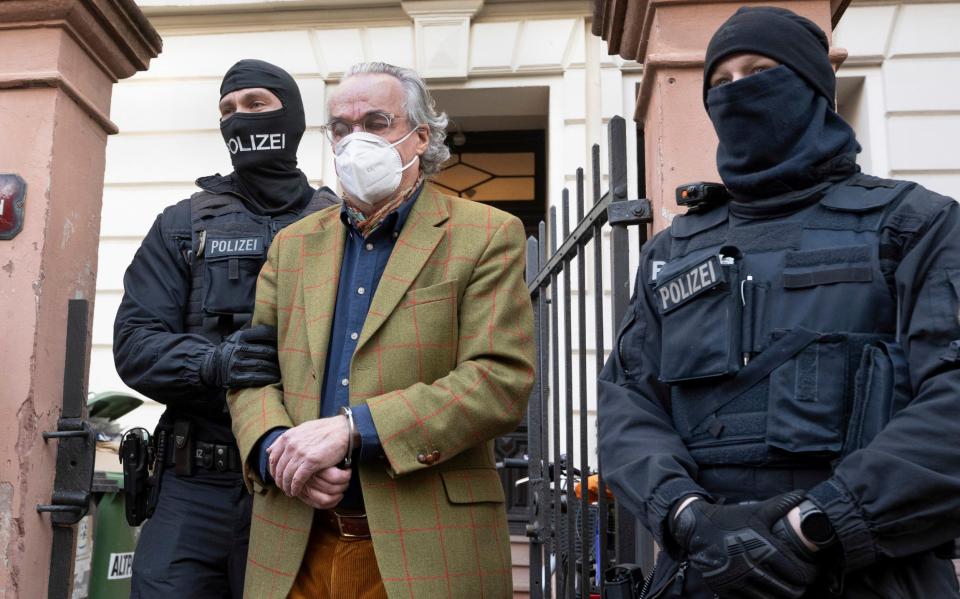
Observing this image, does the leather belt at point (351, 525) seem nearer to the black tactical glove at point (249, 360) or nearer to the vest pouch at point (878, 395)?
the black tactical glove at point (249, 360)

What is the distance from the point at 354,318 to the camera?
2379 millimetres

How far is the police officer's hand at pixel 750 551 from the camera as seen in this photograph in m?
1.64

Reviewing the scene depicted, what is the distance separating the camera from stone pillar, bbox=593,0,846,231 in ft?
9.43

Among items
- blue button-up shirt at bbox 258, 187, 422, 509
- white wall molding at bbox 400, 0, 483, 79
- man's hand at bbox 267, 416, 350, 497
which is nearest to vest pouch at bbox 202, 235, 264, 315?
blue button-up shirt at bbox 258, 187, 422, 509

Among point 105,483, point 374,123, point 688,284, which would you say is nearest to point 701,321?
point 688,284

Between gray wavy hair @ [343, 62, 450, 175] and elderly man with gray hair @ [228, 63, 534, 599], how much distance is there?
38mm

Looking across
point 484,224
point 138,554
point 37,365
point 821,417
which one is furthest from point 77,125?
point 821,417

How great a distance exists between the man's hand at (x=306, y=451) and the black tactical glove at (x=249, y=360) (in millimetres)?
328

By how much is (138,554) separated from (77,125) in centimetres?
177

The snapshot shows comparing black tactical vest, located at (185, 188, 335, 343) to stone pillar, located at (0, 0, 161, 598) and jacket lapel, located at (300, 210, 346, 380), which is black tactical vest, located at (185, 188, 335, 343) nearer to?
jacket lapel, located at (300, 210, 346, 380)

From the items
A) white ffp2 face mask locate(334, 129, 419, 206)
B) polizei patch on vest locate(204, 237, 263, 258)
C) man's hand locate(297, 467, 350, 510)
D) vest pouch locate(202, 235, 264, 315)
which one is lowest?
man's hand locate(297, 467, 350, 510)

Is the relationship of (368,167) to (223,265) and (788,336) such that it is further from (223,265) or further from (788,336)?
(788,336)

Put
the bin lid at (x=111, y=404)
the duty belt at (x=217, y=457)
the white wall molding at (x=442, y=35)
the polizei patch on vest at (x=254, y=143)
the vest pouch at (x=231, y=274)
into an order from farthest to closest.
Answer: the white wall molding at (x=442, y=35)
the bin lid at (x=111, y=404)
the polizei patch on vest at (x=254, y=143)
the vest pouch at (x=231, y=274)
the duty belt at (x=217, y=457)

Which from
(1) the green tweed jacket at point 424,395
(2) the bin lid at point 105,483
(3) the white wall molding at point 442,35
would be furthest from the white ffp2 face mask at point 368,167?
(3) the white wall molding at point 442,35
